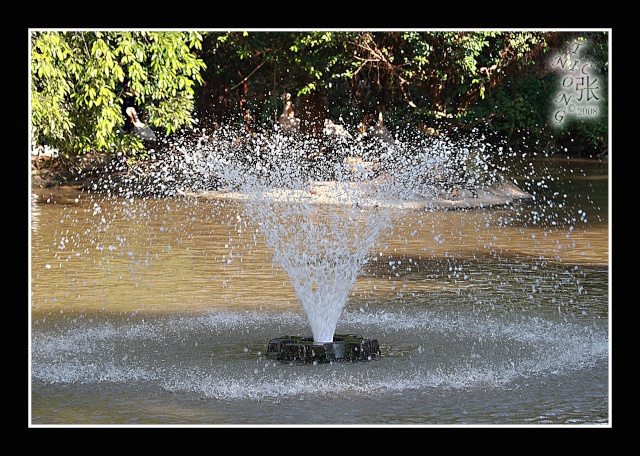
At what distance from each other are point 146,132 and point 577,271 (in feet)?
62.3

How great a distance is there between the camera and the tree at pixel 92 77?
10.7 meters

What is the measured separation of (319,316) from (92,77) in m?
4.45

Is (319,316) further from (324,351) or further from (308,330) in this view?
(308,330)

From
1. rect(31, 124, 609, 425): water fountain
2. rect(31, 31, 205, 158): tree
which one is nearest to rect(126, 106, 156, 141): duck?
rect(31, 124, 609, 425): water fountain

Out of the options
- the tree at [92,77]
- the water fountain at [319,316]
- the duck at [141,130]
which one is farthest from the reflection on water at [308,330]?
the duck at [141,130]

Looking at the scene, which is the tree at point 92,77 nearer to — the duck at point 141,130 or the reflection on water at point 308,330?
the reflection on water at point 308,330

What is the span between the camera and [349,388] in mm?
7047

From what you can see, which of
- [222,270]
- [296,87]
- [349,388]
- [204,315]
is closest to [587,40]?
[296,87]

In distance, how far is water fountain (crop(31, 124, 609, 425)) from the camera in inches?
269

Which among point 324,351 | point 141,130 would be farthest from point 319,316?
point 141,130

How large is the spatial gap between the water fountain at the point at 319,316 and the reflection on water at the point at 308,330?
2 cm

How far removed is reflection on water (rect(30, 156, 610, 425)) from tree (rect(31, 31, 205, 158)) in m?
1.58

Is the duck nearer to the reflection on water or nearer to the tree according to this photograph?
the reflection on water

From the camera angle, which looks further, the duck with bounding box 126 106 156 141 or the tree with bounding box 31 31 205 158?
the duck with bounding box 126 106 156 141
